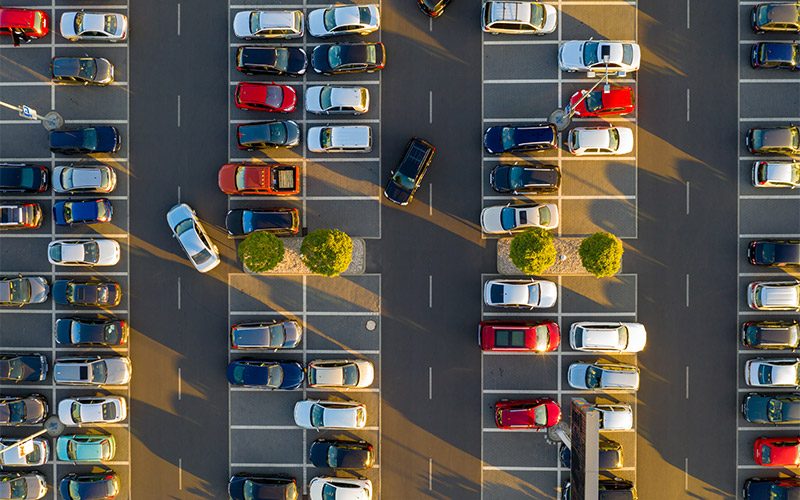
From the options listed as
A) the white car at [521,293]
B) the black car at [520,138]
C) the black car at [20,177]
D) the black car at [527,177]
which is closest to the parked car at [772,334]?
the white car at [521,293]

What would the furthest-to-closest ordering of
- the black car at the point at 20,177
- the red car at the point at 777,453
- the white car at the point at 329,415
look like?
the black car at the point at 20,177 → the white car at the point at 329,415 → the red car at the point at 777,453

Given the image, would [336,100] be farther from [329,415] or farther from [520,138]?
[329,415]

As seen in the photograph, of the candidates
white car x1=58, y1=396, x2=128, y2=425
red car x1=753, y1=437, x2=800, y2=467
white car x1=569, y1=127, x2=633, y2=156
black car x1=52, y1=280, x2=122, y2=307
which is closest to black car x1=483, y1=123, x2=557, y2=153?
white car x1=569, y1=127, x2=633, y2=156

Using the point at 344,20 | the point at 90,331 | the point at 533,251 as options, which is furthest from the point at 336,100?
the point at 90,331

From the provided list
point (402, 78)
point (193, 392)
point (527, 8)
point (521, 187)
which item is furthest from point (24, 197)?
point (527, 8)

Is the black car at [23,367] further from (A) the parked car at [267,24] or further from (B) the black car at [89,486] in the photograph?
(A) the parked car at [267,24]

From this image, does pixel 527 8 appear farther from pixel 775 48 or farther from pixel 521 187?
pixel 775 48
